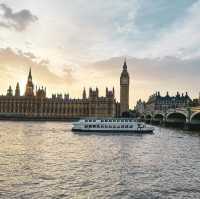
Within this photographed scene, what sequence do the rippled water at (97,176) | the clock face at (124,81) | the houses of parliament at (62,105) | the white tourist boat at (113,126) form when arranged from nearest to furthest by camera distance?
the rippled water at (97,176), the white tourist boat at (113,126), the houses of parliament at (62,105), the clock face at (124,81)

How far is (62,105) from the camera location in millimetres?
175125

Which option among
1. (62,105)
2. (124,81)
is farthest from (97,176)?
(124,81)

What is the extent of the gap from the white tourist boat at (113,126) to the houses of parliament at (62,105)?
9885 centimetres

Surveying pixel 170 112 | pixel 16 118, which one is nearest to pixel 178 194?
pixel 170 112

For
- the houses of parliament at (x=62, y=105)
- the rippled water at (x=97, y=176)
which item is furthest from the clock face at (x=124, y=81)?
the rippled water at (x=97, y=176)

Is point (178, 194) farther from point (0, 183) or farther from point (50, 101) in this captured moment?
point (50, 101)

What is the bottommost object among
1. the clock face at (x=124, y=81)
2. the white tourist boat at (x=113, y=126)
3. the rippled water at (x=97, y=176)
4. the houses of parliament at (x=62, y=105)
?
the rippled water at (x=97, y=176)

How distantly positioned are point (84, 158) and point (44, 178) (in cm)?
903

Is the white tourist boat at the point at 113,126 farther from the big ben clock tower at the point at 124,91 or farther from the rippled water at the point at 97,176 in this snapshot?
the big ben clock tower at the point at 124,91

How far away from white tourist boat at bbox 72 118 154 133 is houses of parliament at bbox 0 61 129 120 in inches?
3892

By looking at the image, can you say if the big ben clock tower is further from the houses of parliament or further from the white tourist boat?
the white tourist boat

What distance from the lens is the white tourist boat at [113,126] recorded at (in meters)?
66.9

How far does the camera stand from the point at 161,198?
16781mm

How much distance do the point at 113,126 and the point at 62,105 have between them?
10969 centimetres
